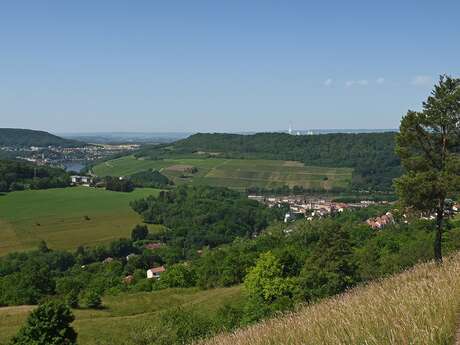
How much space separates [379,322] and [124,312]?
1497 inches

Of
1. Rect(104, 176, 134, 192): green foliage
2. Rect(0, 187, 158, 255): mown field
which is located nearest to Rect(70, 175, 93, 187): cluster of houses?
Rect(104, 176, 134, 192): green foliage

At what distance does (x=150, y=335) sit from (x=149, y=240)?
78445 millimetres

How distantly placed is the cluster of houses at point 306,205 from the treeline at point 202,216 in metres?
4.62

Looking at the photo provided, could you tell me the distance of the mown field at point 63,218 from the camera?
8406 centimetres

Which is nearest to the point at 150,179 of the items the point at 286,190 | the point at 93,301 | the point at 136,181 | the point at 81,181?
the point at 136,181

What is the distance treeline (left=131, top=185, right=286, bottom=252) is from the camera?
10581 cm

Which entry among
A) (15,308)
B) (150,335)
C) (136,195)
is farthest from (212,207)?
(150,335)

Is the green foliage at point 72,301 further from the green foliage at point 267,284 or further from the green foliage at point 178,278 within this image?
the green foliage at point 267,284

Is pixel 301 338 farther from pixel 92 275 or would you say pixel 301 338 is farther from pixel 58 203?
pixel 58 203

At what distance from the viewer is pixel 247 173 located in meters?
174

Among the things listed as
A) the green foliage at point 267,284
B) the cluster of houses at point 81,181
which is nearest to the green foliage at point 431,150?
the green foliage at point 267,284

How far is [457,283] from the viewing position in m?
6.52

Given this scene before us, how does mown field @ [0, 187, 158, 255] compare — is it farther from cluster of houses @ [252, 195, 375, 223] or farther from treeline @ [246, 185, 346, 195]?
treeline @ [246, 185, 346, 195]

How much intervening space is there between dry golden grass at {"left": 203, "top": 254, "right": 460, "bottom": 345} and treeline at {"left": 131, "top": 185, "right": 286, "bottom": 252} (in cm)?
8955
